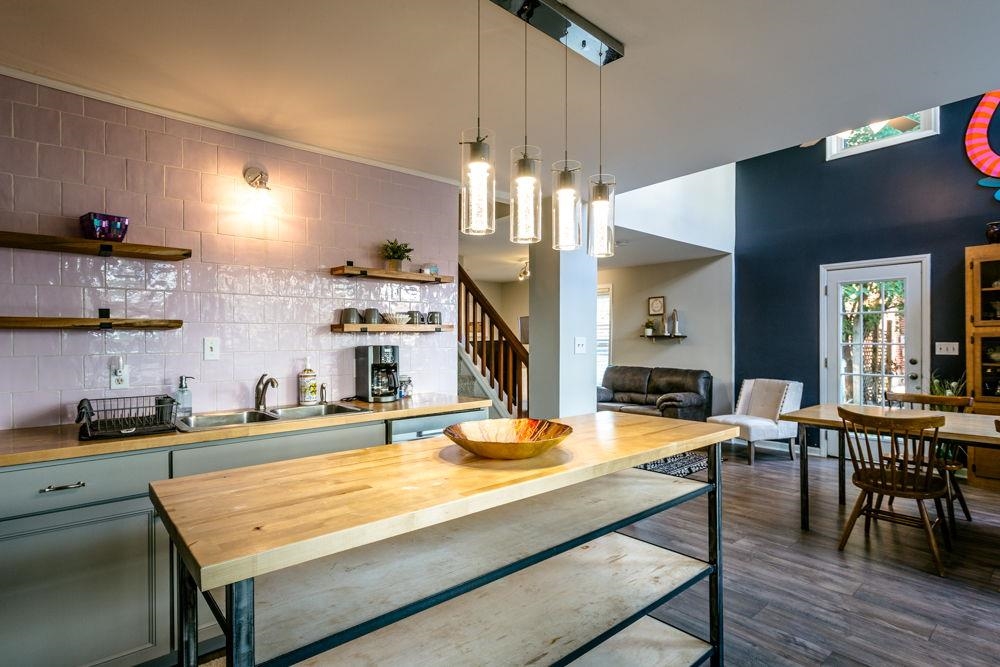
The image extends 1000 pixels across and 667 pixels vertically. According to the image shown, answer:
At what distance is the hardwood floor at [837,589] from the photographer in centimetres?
219

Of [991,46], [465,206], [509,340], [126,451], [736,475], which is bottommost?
[736,475]

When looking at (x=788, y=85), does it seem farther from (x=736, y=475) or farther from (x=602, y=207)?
(x=736, y=475)

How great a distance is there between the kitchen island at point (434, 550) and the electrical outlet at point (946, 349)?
4.52 meters

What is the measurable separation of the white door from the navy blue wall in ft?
0.30

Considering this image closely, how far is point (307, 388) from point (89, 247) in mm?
1177

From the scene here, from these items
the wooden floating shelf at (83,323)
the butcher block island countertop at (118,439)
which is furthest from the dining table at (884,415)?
the wooden floating shelf at (83,323)

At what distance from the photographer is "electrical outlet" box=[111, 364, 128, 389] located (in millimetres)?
2355

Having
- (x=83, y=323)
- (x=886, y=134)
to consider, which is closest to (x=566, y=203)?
(x=83, y=323)

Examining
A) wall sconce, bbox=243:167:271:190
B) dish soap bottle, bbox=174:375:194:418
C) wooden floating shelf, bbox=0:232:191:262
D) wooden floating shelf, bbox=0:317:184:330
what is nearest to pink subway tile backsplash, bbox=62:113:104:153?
wooden floating shelf, bbox=0:232:191:262

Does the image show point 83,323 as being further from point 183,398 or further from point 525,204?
point 525,204

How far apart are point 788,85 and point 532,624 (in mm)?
2459

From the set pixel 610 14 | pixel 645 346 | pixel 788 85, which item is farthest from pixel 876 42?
pixel 645 346

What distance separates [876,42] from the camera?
199cm

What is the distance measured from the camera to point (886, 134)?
5.39 metres
